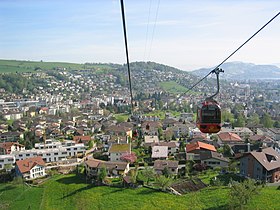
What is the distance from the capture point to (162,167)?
18.2m

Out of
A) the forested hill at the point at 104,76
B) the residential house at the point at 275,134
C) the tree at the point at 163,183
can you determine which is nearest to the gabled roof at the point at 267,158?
the tree at the point at 163,183

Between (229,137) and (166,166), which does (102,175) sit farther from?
(229,137)

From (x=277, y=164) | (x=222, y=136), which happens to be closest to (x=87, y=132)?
(x=222, y=136)

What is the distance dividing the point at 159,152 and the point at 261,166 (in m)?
7.63

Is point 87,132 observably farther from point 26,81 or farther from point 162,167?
point 26,81

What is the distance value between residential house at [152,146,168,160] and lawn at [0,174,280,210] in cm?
554

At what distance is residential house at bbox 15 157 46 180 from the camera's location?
18703mm

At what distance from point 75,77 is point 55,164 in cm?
7298

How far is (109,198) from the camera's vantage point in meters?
15.0

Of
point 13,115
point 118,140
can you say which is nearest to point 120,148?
point 118,140

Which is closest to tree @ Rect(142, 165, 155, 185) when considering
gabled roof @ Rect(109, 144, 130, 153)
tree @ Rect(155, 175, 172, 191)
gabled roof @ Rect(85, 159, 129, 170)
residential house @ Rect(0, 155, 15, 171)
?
tree @ Rect(155, 175, 172, 191)

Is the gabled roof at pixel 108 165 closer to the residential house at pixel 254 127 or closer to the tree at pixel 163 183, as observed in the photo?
the tree at pixel 163 183

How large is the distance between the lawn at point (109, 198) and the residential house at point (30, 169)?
1.40 meters

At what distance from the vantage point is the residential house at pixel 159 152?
69.4 feet
